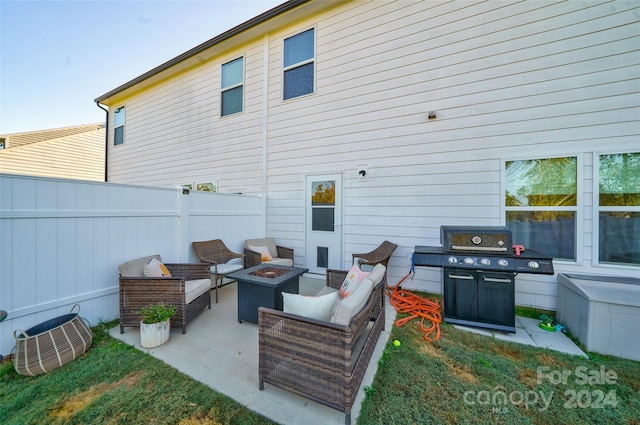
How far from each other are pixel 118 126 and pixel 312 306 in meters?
11.3

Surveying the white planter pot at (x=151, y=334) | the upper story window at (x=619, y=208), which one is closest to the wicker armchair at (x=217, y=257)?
the white planter pot at (x=151, y=334)

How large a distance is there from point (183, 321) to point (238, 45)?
6.62 metres

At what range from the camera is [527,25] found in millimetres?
3641

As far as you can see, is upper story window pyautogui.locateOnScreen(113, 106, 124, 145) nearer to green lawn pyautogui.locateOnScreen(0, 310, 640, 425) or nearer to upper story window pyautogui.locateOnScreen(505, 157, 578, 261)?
green lawn pyautogui.locateOnScreen(0, 310, 640, 425)

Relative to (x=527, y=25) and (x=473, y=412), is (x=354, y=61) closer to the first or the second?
(x=527, y=25)

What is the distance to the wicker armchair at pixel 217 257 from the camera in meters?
4.12

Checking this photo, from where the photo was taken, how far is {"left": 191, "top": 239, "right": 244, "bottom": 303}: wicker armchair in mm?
4117

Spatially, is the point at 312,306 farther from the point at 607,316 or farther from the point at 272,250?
the point at 272,250

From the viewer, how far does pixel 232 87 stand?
21.2ft

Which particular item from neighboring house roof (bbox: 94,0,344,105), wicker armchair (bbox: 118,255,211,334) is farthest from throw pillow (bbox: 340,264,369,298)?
neighboring house roof (bbox: 94,0,344,105)

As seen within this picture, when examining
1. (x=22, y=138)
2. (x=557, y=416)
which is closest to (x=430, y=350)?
(x=557, y=416)

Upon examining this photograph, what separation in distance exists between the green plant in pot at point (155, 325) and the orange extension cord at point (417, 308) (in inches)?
109

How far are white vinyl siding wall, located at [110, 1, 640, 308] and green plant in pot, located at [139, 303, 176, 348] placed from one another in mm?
3157

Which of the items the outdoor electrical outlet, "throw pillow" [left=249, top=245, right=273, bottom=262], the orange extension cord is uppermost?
the outdoor electrical outlet
